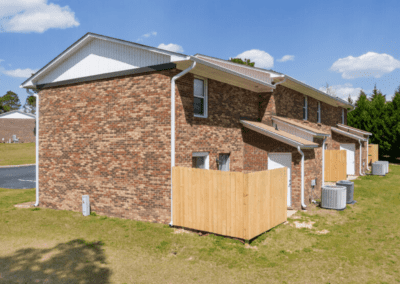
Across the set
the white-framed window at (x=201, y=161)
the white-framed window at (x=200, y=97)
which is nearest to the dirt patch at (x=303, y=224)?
the white-framed window at (x=201, y=161)

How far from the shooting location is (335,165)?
18891 mm

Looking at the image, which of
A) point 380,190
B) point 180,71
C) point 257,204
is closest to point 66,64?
point 180,71

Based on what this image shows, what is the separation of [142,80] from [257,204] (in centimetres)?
569

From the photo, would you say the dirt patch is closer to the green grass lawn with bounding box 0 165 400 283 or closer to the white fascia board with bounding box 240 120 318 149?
the green grass lawn with bounding box 0 165 400 283

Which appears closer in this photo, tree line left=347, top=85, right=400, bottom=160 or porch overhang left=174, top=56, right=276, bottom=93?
porch overhang left=174, top=56, right=276, bottom=93

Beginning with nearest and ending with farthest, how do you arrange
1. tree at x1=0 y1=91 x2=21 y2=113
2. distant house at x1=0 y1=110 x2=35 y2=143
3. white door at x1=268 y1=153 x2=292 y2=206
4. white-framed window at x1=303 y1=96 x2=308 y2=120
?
white door at x1=268 y1=153 x2=292 y2=206, white-framed window at x1=303 y1=96 x2=308 y2=120, distant house at x1=0 y1=110 x2=35 y2=143, tree at x1=0 y1=91 x2=21 y2=113

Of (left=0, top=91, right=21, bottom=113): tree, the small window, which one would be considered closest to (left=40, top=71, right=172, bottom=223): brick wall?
the small window

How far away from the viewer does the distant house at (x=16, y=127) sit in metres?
56.3

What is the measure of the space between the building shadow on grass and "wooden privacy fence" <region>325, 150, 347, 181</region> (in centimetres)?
1562

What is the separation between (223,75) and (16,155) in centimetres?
4062

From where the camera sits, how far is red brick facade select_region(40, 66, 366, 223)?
388 inches

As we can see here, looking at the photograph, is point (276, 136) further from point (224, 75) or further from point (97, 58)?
point (97, 58)

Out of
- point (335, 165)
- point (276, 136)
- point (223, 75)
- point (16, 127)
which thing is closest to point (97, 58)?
point (223, 75)

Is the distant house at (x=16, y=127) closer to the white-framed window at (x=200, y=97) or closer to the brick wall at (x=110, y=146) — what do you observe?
the brick wall at (x=110, y=146)
